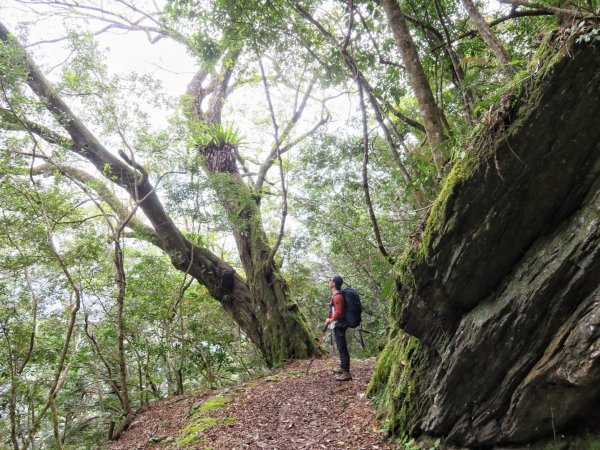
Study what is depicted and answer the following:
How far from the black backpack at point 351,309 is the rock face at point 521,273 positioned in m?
2.63

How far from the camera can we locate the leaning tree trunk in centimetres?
927

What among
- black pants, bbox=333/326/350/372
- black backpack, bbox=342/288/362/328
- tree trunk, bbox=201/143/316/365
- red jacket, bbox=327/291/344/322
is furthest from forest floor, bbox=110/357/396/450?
tree trunk, bbox=201/143/316/365

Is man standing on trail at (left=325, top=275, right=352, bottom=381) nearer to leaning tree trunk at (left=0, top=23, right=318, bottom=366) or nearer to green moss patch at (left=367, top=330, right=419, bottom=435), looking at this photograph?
green moss patch at (left=367, top=330, right=419, bottom=435)

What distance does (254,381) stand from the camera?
8602mm

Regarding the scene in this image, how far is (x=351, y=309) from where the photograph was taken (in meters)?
6.61

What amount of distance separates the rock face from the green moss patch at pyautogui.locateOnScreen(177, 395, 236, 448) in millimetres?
3328

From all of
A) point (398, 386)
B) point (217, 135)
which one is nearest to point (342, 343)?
point (398, 386)

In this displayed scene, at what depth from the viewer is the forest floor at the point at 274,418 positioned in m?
4.91

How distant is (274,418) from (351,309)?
86.7 inches

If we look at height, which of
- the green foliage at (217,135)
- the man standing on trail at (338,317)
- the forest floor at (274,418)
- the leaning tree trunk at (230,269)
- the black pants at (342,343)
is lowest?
the forest floor at (274,418)

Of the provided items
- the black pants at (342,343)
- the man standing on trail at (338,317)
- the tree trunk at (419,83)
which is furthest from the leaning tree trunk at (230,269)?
the tree trunk at (419,83)

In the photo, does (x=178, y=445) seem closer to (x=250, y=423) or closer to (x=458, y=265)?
(x=250, y=423)

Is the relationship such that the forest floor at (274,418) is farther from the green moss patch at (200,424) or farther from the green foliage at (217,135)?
the green foliage at (217,135)

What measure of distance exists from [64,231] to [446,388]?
9.52m
